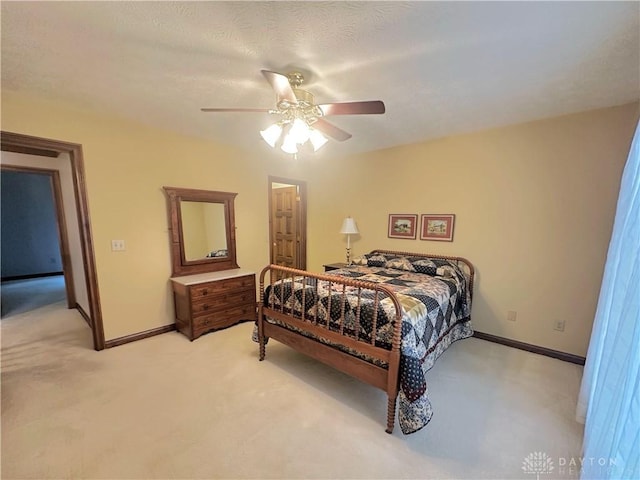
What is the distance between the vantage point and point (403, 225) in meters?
3.66

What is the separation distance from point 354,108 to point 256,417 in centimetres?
227

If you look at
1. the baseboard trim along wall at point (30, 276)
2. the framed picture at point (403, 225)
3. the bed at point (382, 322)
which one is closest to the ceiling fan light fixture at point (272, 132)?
the bed at point (382, 322)

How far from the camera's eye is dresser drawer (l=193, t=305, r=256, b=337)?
2.99 metres

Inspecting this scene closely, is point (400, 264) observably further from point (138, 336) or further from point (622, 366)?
point (138, 336)

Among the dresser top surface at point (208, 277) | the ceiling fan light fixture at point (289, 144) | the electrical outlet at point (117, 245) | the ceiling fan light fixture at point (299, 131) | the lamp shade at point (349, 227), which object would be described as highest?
the ceiling fan light fixture at point (299, 131)

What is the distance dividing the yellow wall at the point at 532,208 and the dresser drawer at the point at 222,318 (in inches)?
96.4

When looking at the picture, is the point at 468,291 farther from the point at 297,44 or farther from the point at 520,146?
the point at 297,44

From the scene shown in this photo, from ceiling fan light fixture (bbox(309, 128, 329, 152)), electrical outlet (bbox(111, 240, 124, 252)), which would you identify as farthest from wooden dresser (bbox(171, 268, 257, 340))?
ceiling fan light fixture (bbox(309, 128, 329, 152))

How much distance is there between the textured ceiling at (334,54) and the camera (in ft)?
4.31

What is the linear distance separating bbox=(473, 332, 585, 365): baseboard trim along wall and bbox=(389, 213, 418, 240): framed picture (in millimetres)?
1457

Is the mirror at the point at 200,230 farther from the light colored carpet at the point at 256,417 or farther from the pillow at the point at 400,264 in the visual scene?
the pillow at the point at 400,264

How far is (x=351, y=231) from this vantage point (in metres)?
3.93

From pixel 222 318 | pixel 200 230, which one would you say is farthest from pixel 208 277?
pixel 200 230

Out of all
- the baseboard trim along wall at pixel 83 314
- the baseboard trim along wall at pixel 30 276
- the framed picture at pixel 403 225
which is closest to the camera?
the baseboard trim along wall at pixel 83 314
